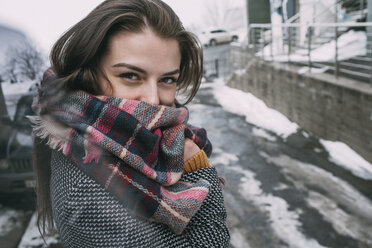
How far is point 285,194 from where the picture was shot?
4.61 meters

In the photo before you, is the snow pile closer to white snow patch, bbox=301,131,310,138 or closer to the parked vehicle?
white snow patch, bbox=301,131,310,138

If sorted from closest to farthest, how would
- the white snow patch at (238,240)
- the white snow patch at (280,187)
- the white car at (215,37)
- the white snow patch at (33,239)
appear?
the white snow patch at (238,240) → the white snow patch at (33,239) → the white snow patch at (280,187) → the white car at (215,37)

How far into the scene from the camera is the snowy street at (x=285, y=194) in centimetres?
374

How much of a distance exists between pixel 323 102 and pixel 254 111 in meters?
2.74

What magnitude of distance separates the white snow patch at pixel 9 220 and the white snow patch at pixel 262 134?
4543mm

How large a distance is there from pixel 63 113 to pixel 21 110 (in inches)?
125

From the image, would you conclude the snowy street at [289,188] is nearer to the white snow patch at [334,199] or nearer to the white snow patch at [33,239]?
the white snow patch at [334,199]

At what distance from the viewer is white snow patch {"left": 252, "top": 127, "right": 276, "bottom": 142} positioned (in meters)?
6.87

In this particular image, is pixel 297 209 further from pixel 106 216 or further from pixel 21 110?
pixel 106 216

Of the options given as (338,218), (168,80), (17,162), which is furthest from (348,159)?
(168,80)

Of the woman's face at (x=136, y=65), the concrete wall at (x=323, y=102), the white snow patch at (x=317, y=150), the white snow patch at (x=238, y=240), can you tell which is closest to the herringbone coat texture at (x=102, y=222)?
the woman's face at (x=136, y=65)

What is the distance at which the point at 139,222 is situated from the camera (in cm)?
→ 100

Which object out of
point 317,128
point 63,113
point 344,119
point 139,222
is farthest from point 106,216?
point 317,128

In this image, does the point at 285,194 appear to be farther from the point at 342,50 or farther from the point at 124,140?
the point at 342,50
